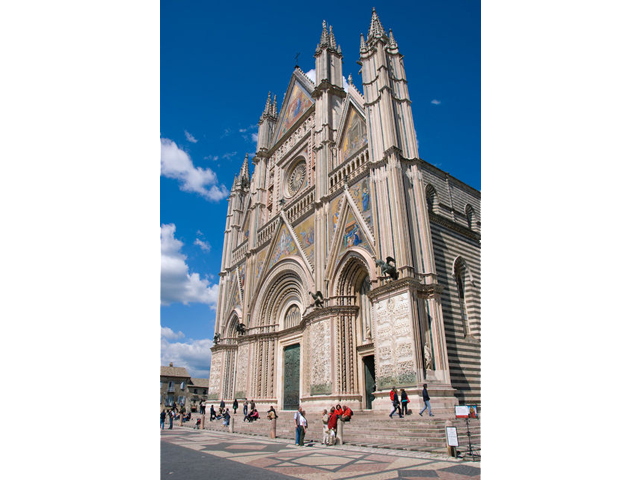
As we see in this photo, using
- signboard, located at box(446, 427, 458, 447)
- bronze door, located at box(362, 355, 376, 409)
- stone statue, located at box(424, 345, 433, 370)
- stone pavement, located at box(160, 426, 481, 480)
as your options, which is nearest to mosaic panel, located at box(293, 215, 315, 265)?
bronze door, located at box(362, 355, 376, 409)

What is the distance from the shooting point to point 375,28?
1895 centimetres

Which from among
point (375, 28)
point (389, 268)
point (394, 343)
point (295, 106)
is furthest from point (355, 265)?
point (295, 106)

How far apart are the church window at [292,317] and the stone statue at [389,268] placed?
858 centimetres

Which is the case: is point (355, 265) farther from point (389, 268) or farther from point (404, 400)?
point (404, 400)

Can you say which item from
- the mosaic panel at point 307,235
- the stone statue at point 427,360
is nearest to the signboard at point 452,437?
the stone statue at point 427,360

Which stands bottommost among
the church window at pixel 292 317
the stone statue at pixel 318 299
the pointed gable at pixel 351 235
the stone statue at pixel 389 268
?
the church window at pixel 292 317

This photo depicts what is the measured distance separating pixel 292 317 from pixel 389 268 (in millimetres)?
9626

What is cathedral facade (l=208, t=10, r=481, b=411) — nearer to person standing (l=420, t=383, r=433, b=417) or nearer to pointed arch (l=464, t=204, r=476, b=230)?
pointed arch (l=464, t=204, r=476, b=230)

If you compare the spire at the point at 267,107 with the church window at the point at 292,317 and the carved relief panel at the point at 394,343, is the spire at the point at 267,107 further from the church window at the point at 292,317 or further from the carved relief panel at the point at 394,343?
the carved relief panel at the point at 394,343

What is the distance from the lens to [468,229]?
17797 mm

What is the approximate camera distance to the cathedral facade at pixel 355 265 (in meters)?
13.2
